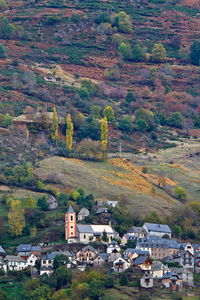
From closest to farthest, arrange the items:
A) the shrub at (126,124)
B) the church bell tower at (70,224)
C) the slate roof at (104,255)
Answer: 1. the slate roof at (104,255)
2. the church bell tower at (70,224)
3. the shrub at (126,124)

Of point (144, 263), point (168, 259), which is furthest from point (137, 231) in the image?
point (144, 263)

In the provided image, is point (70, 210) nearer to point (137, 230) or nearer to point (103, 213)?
point (103, 213)

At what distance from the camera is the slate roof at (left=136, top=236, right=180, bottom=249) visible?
10006cm

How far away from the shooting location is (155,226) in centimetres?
10738

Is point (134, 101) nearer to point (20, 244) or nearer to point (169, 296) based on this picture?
point (20, 244)

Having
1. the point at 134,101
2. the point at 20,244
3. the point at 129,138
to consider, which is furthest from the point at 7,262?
the point at 134,101

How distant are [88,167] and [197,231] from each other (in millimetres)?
31288

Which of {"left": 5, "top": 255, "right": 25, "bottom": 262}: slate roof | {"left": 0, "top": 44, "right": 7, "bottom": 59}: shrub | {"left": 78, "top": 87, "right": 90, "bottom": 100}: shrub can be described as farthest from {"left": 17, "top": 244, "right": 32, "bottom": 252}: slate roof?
{"left": 0, "top": 44, "right": 7, "bottom": 59}: shrub

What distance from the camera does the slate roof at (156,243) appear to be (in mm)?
100062

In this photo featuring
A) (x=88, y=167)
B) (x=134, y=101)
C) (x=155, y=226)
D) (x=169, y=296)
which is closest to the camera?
(x=169, y=296)

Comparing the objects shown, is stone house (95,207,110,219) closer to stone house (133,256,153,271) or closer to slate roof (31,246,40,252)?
slate roof (31,246,40,252)

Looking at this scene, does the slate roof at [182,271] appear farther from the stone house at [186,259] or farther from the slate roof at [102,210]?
the slate roof at [102,210]

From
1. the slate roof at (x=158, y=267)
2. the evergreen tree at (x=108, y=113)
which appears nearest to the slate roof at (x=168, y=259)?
the slate roof at (x=158, y=267)

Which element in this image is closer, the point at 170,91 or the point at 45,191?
the point at 45,191
